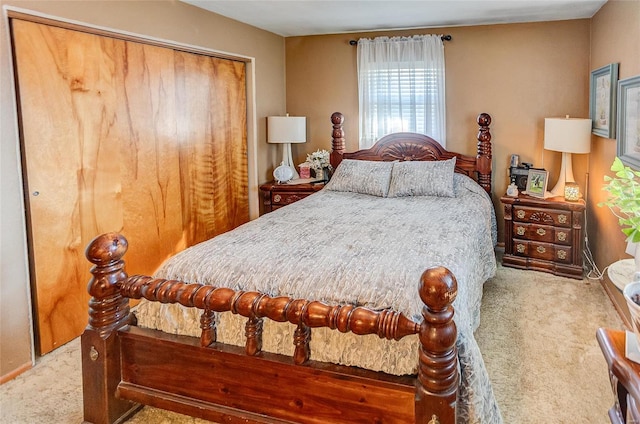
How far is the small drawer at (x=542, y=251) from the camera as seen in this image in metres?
3.88

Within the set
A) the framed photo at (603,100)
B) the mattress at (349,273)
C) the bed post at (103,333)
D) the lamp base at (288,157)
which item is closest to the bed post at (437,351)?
the mattress at (349,273)

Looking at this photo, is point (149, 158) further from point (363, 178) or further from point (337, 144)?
point (337, 144)

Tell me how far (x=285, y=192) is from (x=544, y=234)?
2336 mm

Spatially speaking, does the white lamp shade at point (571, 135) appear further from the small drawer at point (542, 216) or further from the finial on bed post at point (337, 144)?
the finial on bed post at point (337, 144)

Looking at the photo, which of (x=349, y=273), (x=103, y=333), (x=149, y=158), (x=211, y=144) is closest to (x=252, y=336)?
(x=349, y=273)

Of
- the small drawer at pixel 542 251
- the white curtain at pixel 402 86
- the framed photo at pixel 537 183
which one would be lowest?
the small drawer at pixel 542 251

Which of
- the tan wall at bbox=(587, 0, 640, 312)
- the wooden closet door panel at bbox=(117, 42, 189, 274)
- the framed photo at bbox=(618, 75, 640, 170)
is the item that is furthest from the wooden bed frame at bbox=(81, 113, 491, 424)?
the tan wall at bbox=(587, 0, 640, 312)

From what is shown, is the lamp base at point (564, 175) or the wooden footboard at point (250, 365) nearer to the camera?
the wooden footboard at point (250, 365)

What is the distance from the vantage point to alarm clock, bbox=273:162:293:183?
15.3 ft

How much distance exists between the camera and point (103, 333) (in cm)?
194

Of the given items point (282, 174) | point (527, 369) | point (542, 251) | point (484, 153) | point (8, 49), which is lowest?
point (527, 369)

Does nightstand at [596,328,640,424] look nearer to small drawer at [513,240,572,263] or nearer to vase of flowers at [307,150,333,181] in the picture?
small drawer at [513,240,572,263]

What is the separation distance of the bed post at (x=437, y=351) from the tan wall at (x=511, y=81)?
3.28 meters

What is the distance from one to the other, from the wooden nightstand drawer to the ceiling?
1.76 metres
